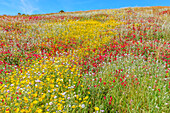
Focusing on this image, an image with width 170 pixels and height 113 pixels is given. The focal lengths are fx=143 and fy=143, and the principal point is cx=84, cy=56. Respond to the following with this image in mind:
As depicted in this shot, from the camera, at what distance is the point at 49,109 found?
359cm

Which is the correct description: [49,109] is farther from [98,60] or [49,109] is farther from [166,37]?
[166,37]

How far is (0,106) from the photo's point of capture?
3838mm

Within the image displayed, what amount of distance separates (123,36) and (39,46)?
22.7 ft

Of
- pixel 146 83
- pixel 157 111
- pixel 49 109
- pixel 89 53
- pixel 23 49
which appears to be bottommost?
pixel 157 111

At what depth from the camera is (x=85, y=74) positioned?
6.29 metres

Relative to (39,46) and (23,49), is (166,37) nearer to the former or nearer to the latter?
(39,46)

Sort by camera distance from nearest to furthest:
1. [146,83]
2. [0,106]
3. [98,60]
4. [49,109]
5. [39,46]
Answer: [49,109]
[0,106]
[146,83]
[98,60]
[39,46]

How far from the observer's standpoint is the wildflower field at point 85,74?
3.96 m

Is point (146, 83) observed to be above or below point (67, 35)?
below

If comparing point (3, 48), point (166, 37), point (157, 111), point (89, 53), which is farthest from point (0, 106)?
point (166, 37)

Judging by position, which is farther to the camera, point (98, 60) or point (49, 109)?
point (98, 60)

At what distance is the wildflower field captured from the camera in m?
3.96

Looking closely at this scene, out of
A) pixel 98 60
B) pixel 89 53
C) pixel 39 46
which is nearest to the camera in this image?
pixel 98 60

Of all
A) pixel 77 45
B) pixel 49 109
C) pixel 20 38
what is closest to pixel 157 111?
pixel 49 109
